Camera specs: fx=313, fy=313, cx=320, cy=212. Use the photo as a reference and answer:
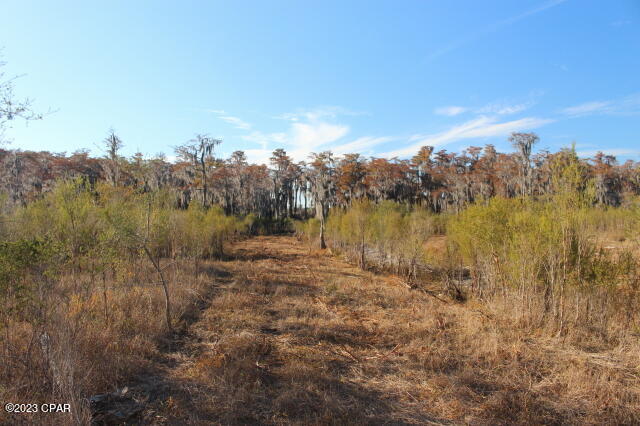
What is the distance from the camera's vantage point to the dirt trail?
5148 mm

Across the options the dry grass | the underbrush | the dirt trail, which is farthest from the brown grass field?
the underbrush

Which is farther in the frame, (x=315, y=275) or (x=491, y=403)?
(x=315, y=275)

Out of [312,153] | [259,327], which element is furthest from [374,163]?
[259,327]

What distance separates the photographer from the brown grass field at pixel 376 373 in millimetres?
5160

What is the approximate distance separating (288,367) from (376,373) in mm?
1879

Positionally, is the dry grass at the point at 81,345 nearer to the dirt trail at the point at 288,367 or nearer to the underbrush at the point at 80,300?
the underbrush at the point at 80,300

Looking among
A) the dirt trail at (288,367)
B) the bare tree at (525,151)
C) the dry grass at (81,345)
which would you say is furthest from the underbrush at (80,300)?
the bare tree at (525,151)

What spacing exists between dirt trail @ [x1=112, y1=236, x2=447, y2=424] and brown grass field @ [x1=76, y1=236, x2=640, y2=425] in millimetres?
29

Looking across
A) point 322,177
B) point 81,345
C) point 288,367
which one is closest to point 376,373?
point 288,367

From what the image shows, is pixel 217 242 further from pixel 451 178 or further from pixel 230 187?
pixel 451 178

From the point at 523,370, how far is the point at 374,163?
43.0 m

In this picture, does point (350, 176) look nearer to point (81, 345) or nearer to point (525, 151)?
point (525, 151)

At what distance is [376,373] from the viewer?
21.9 ft

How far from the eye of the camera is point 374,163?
4791cm
